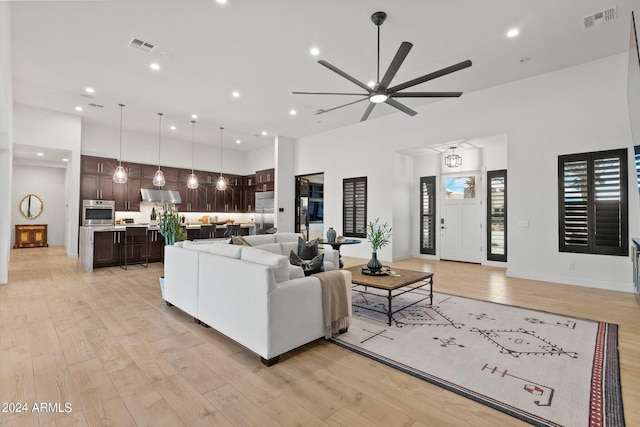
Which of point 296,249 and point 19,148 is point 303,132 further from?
point 19,148

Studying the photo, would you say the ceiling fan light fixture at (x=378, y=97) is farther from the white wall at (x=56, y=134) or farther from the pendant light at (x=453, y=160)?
the white wall at (x=56, y=134)

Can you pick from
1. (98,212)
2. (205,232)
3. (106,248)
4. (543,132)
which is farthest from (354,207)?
(98,212)

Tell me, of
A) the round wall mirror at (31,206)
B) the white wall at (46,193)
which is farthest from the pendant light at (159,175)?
the round wall mirror at (31,206)

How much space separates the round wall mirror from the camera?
33.6ft

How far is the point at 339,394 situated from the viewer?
6.61ft

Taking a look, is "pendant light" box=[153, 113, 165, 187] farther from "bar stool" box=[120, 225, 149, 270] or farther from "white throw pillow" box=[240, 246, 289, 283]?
"white throw pillow" box=[240, 246, 289, 283]

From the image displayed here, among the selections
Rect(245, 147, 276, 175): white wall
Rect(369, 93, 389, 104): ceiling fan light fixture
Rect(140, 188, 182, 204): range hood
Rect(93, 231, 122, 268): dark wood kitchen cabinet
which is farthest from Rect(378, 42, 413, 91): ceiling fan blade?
Rect(140, 188, 182, 204): range hood

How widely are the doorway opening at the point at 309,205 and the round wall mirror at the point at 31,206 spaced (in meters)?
9.20

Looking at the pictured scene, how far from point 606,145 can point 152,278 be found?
26.7 ft

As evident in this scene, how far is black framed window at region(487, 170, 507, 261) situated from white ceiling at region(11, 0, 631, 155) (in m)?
2.37

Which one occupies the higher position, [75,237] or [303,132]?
[303,132]

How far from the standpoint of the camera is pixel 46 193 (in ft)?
35.2

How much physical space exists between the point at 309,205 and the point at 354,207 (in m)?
2.34

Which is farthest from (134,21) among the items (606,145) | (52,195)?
(52,195)
